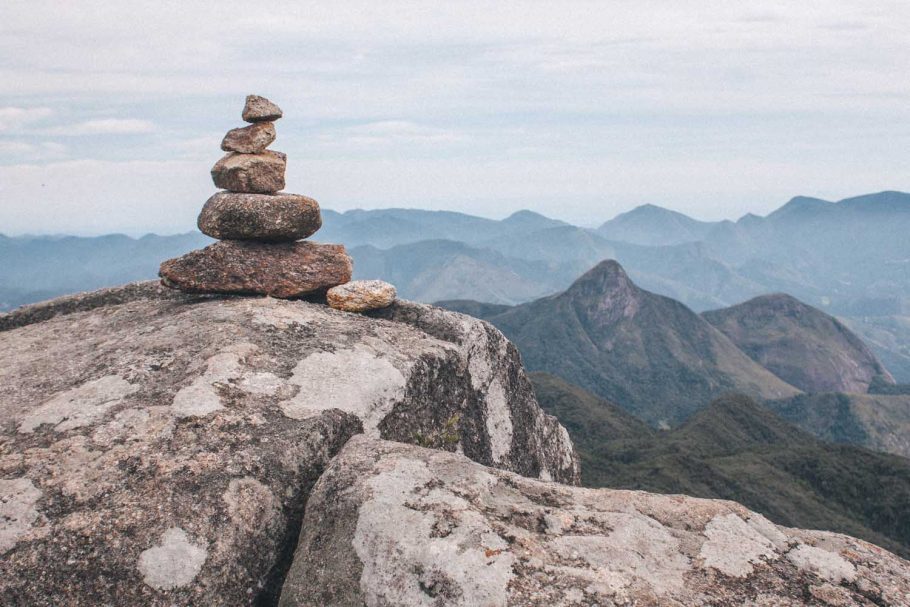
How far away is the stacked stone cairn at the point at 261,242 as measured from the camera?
20391mm

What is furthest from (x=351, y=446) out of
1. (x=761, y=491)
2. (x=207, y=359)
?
(x=761, y=491)

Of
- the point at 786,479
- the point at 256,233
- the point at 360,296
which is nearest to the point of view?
the point at 256,233

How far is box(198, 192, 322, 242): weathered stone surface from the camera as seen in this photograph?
20.4 m


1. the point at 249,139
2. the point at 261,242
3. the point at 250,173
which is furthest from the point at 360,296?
the point at 249,139

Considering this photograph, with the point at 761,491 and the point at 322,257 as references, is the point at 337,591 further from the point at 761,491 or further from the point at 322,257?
the point at 761,491

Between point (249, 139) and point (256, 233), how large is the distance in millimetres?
3906

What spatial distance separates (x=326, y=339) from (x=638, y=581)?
1053cm

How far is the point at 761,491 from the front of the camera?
132500 millimetres

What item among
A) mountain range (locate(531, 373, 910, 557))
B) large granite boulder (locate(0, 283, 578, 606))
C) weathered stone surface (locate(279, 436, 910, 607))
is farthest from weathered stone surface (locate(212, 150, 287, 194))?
mountain range (locate(531, 373, 910, 557))

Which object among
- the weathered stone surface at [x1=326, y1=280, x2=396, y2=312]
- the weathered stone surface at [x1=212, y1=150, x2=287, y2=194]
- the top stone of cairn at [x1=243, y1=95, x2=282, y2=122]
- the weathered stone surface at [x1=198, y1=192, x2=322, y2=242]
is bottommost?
the weathered stone surface at [x1=326, y1=280, x2=396, y2=312]

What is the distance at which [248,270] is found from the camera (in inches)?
807

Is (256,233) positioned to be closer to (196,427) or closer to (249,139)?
(249,139)

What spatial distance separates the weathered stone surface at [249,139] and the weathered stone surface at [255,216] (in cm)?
189

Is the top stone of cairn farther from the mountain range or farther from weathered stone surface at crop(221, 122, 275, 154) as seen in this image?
the mountain range
